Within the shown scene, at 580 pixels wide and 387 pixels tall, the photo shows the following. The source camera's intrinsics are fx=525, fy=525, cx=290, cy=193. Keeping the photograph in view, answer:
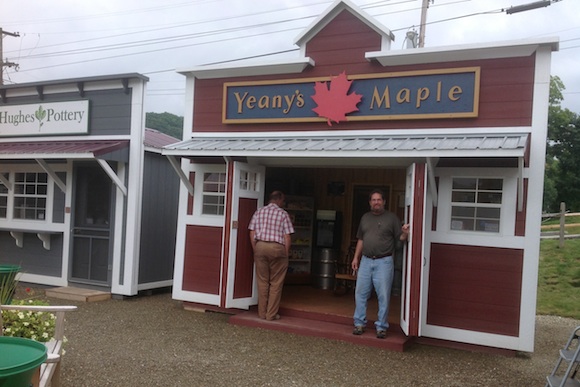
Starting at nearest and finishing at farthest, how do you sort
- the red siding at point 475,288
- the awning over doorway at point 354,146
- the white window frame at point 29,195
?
1. the awning over doorway at point 354,146
2. the red siding at point 475,288
3. the white window frame at point 29,195

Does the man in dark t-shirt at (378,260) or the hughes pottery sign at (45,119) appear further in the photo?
the hughes pottery sign at (45,119)

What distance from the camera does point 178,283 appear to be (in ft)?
25.0

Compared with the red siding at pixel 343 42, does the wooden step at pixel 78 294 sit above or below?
below

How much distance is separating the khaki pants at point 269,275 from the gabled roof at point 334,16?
2.77 metres

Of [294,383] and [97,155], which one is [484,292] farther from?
[97,155]

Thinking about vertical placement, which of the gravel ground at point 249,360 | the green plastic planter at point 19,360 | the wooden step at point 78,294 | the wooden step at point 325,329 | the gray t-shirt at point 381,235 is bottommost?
the wooden step at point 78,294

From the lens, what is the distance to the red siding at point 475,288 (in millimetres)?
5844

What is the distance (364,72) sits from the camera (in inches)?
261

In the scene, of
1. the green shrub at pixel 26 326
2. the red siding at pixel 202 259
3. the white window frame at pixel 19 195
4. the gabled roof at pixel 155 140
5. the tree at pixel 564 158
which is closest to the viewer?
the green shrub at pixel 26 326

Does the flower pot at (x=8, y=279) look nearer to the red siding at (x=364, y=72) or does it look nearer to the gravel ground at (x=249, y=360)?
the gravel ground at (x=249, y=360)

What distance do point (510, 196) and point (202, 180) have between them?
161 inches

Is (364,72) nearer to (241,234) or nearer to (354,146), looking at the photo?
(354,146)

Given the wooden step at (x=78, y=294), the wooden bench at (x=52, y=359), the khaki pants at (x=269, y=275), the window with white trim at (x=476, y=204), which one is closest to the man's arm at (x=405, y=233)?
the window with white trim at (x=476, y=204)

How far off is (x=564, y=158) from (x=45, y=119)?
1154 inches
